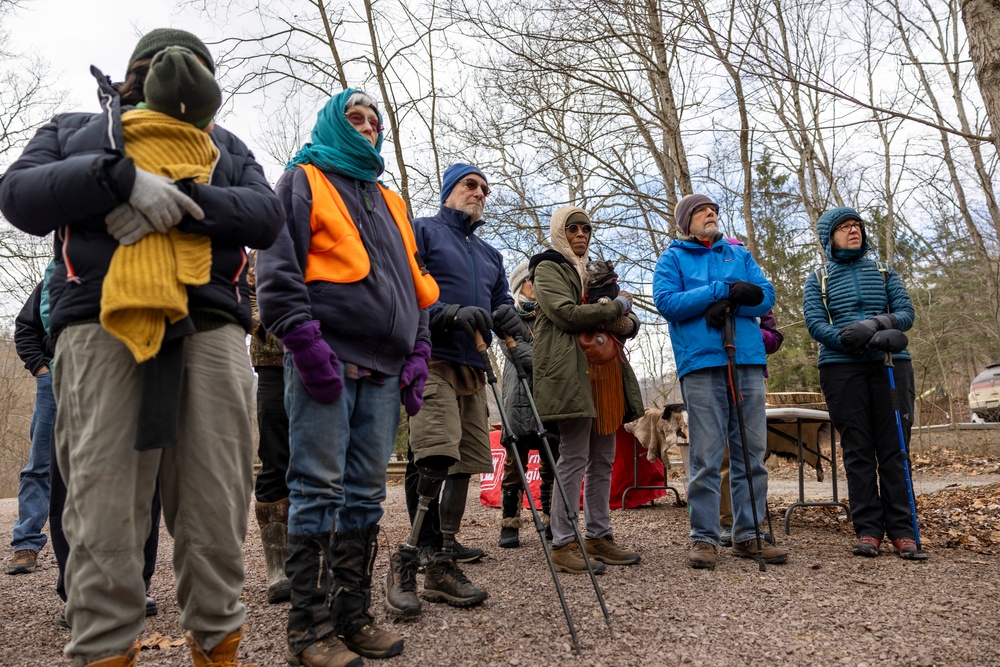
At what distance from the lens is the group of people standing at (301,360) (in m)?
2.06

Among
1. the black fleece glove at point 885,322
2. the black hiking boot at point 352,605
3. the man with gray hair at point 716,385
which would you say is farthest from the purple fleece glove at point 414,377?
the black fleece glove at point 885,322

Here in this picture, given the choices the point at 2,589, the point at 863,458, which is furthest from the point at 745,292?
the point at 2,589

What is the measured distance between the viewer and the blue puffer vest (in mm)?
5086

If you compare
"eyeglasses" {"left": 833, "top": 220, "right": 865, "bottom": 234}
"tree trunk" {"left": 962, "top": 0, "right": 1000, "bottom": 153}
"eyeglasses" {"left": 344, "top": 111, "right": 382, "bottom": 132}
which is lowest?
"eyeglasses" {"left": 833, "top": 220, "right": 865, "bottom": 234}

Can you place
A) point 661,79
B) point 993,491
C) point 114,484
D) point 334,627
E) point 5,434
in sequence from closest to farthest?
point 114,484 → point 334,627 → point 993,491 → point 661,79 → point 5,434

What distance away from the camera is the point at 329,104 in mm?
3250

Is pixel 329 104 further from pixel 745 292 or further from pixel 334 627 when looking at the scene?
pixel 745 292

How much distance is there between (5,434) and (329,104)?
2897 cm

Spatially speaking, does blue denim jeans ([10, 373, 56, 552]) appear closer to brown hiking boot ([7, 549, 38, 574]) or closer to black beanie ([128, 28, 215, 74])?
brown hiking boot ([7, 549, 38, 574])

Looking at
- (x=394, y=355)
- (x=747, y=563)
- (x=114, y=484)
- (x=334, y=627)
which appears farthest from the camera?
(x=747, y=563)

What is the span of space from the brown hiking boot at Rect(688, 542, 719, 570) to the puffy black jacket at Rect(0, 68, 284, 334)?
3.08 meters

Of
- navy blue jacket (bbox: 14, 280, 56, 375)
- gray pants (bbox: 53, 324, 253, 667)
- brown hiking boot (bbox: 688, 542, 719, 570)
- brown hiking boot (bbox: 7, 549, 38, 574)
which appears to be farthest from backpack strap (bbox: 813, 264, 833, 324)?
brown hiking boot (bbox: 7, 549, 38, 574)

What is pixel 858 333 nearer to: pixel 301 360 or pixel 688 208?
pixel 688 208

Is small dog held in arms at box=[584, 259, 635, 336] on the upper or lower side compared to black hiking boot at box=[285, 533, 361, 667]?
upper
